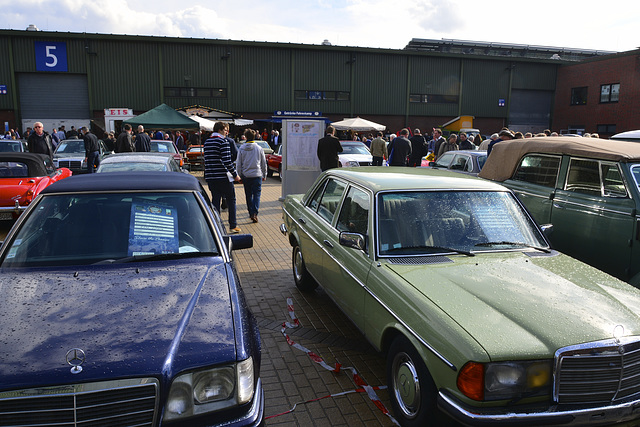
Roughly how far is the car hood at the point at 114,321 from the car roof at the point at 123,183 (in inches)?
29.8

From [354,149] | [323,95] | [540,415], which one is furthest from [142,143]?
[323,95]

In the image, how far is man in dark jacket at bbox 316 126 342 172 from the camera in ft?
38.3

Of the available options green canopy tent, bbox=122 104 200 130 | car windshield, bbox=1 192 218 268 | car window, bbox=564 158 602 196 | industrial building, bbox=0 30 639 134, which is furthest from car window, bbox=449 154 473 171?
industrial building, bbox=0 30 639 134

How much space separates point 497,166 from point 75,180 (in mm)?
5960

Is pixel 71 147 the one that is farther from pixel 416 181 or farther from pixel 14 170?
pixel 416 181

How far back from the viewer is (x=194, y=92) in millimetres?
33000

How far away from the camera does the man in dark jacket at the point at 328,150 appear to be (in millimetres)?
11680

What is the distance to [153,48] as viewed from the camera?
1254 inches

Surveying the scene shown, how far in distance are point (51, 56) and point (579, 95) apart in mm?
38309

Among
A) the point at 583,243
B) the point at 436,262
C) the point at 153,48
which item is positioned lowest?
the point at 583,243

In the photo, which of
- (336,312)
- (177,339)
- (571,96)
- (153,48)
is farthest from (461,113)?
(177,339)

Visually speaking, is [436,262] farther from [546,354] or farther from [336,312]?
[336,312]

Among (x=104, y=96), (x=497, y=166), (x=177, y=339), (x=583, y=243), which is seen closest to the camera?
(x=177, y=339)

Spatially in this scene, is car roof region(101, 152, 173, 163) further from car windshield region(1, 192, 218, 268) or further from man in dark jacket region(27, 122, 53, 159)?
car windshield region(1, 192, 218, 268)
